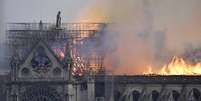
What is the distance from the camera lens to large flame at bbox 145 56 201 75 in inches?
5025

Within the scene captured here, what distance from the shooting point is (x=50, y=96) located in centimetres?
11325

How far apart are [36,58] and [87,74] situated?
308 inches

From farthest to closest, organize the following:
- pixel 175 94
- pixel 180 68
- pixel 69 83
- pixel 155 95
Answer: pixel 180 68 → pixel 155 95 → pixel 175 94 → pixel 69 83

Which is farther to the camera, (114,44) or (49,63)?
(114,44)

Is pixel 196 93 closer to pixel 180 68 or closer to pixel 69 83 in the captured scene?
pixel 180 68

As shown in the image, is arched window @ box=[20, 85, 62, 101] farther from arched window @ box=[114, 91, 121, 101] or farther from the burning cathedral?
arched window @ box=[114, 91, 121, 101]

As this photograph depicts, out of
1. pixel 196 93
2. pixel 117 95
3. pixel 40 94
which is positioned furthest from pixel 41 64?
pixel 196 93

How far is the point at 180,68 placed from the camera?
127688mm

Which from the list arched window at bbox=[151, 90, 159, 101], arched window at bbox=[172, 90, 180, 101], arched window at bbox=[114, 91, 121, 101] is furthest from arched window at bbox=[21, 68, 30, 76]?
arched window at bbox=[172, 90, 180, 101]

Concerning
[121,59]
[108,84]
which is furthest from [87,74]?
[121,59]

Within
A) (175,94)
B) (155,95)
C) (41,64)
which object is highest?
(41,64)

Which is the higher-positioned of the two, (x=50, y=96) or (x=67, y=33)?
(x=67, y=33)

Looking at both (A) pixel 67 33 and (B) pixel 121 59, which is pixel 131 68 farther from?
(A) pixel 67 33

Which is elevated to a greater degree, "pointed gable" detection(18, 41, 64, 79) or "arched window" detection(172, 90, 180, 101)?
"pointed gable" detection(18, 41, 64, 79)
